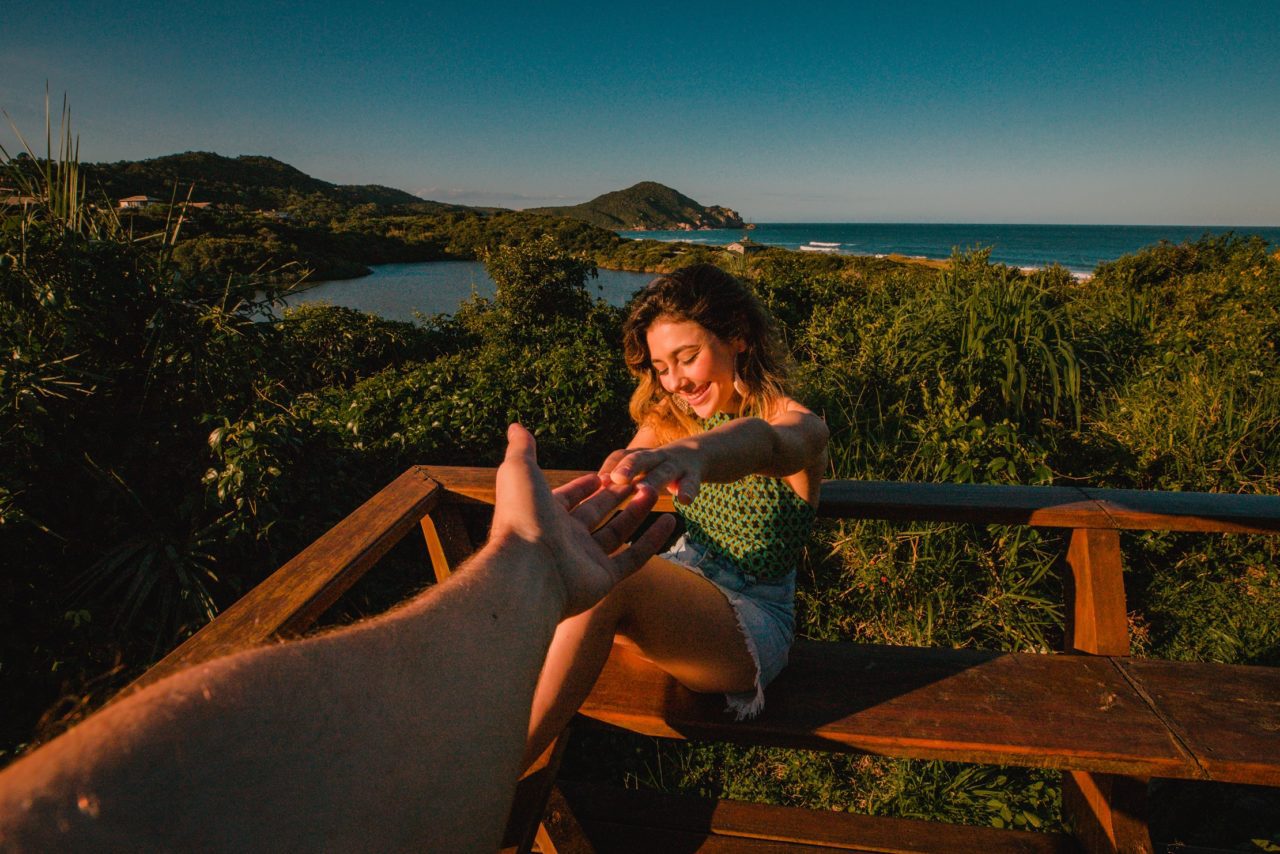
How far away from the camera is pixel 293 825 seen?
473mm

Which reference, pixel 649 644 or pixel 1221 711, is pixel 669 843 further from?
pixel 1221 711

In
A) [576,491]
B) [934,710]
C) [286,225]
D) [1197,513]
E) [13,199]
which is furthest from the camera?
[286,225]

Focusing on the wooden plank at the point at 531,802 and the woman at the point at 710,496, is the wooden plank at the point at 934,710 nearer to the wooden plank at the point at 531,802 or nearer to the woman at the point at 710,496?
the woman at the point at 710,496

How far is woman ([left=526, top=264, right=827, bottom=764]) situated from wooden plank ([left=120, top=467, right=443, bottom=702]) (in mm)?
507

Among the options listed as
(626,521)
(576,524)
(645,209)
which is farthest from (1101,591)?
(645,209)

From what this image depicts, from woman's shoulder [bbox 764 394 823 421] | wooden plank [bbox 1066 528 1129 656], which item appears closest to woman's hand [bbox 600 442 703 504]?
woman's shoulder [bbox 764 394 823 421]

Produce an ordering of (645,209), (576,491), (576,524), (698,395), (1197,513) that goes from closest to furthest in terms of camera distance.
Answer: (576,524), (576,491), (1197,513), (698,395), (645,209)

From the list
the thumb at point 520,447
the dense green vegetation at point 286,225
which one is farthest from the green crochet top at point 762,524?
the dense green vegetation at point 286,225

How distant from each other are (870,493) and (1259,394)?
311 cm

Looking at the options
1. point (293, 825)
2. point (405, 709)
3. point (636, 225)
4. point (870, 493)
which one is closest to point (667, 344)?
point (870, 493)

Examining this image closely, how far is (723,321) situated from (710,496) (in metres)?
0.57

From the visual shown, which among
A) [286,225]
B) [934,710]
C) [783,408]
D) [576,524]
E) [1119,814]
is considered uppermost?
[286,225]

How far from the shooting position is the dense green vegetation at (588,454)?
2.17 metres

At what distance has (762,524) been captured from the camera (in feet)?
5.62
